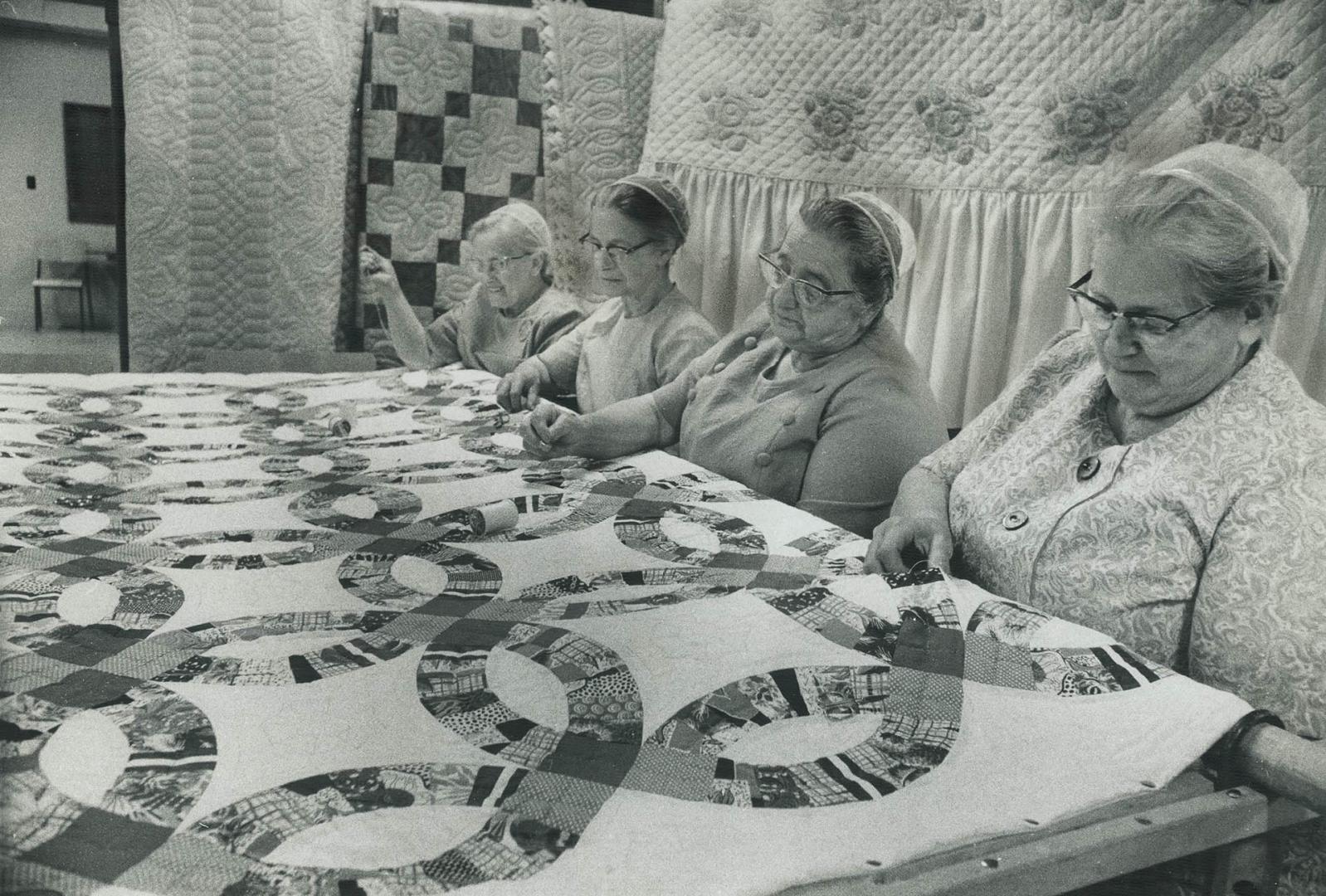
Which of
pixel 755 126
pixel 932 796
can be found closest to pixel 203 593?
pixel 932 796

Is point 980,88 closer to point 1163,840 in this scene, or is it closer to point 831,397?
point 831,397

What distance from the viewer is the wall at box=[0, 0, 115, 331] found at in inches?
39.8

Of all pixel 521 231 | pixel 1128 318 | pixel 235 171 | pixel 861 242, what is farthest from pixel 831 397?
pixel 235 171

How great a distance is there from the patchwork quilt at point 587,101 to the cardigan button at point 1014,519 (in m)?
2.13

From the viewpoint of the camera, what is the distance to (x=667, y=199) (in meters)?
2.51

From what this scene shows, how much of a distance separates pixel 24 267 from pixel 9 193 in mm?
123

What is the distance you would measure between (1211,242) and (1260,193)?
2.8 inches

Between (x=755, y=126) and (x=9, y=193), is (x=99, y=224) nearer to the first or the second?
(x=9, y=193)

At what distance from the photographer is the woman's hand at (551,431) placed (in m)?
→ 1.95

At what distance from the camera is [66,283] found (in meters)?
1.50

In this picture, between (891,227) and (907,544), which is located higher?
(891,227)

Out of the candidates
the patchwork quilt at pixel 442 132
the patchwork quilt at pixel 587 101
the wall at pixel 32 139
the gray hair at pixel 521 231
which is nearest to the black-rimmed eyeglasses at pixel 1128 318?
the wall at pixel 32 139

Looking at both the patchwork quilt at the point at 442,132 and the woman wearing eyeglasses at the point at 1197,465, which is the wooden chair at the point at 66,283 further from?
the patchwork quilt at the point at 442,132

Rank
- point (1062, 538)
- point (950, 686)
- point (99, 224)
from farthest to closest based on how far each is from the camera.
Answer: point (99, 224) < point (1062, 538) < point (950, 686)
